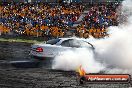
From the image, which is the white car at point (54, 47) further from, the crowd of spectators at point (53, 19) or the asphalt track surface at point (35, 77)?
the crowd of spectators at point (53, 19)

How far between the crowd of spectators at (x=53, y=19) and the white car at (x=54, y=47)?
13.7 metres

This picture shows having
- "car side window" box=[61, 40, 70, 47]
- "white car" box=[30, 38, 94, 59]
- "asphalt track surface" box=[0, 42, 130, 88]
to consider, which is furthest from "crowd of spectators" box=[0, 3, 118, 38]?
"asphalt track surface" box=[0, 42, 130, 88]

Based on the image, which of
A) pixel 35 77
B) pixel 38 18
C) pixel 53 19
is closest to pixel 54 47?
pixel 35 77

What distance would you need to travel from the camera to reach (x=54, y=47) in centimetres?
1554

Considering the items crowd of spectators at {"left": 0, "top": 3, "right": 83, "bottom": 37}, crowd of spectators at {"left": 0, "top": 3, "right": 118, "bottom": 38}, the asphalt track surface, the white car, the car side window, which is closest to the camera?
the asphalt track surface

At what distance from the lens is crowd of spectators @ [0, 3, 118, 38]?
31.9 meters

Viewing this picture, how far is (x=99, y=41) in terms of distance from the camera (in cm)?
1720

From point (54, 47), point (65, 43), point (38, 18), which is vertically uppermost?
point (38, 18)

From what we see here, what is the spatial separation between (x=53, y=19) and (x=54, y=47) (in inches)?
791

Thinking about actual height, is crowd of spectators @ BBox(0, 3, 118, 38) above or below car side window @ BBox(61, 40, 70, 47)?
above

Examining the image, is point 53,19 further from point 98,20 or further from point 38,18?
point 98,20

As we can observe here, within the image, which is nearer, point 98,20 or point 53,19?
point 98,20

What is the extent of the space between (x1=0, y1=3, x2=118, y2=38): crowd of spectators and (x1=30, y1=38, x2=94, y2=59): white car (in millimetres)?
13680

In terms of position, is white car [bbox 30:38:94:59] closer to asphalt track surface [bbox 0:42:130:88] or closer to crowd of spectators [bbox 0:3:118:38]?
asphalt track surface [bbox 0:42:130:88]
